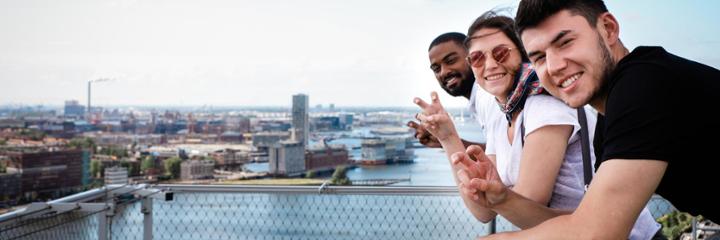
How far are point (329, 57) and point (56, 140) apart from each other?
807cm

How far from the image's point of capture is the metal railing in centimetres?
260

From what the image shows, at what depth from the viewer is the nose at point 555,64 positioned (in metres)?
0.90

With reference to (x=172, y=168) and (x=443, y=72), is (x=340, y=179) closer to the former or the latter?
(x=443, y=72)

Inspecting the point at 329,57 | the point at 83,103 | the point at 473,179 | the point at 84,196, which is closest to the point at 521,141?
the point at 473,179

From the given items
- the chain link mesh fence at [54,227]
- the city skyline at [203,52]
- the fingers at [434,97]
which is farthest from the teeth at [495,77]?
the city skyline at [203,52]

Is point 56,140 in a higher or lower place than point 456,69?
lower

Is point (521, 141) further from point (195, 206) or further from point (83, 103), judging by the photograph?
point (83, 103)

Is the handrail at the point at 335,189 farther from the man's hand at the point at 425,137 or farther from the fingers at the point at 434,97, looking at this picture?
the fingers at the point at 434,97

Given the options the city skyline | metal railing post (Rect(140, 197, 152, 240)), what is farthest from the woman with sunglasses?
the city skyline

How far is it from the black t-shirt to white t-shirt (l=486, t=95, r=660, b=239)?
0.95 ft

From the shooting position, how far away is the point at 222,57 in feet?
71.3

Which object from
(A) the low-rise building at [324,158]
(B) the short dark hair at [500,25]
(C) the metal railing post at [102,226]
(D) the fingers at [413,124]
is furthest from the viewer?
(A) the low-rise building at [324,158]

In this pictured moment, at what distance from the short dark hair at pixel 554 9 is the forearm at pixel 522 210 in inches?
10.5

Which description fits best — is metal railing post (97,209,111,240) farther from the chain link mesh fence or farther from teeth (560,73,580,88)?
teeth (560,73,580,88)
